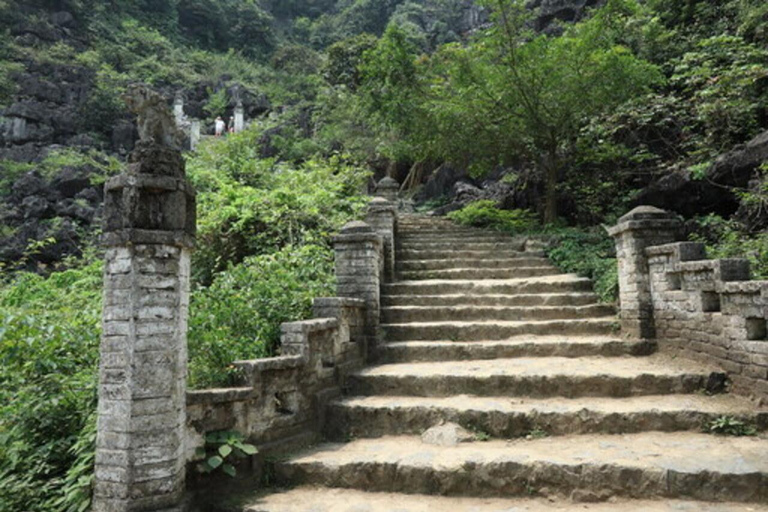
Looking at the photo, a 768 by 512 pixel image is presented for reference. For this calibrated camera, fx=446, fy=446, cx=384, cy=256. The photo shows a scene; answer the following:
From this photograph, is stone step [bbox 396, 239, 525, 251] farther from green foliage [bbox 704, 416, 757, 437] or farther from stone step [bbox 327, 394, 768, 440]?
green foliage [bbox 704, 416, 757, 437]

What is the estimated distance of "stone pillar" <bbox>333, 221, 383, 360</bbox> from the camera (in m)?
5.90

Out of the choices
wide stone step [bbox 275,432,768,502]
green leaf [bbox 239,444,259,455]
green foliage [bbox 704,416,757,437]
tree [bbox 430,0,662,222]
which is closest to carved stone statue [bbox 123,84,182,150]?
green leaf [bbox 239,444,259,455]

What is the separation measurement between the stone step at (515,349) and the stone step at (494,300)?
0.98 meters

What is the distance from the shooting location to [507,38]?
966cm

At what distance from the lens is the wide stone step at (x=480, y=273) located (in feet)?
26.7

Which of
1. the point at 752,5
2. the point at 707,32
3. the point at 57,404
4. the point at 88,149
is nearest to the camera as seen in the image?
the point at 57,404

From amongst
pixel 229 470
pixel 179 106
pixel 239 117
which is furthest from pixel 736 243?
pixel 179 106

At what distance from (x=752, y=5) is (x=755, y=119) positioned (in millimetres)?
3378

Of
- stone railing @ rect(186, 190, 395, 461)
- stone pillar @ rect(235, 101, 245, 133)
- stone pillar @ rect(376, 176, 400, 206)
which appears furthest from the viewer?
stone pillar @ rect(235, 101, 245, 133)

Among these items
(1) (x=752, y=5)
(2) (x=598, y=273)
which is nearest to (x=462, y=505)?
(2) (x=598, y=273)

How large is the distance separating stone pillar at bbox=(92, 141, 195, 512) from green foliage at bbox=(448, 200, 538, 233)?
366 inches

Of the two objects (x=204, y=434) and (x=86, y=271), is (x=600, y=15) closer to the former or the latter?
(x=204, y=434)

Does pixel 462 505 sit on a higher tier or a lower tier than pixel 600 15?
lower

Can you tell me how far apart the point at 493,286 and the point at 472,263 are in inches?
57.1
